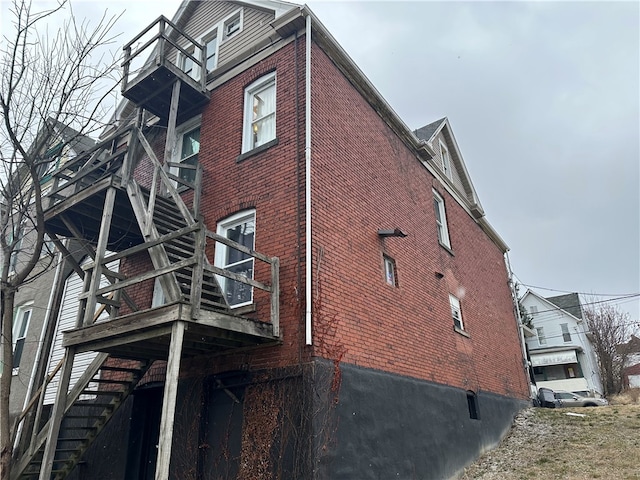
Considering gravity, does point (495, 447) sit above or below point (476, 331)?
below

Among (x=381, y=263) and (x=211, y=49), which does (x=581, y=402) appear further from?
(x=211, y=49)

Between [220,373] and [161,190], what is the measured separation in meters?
4.54

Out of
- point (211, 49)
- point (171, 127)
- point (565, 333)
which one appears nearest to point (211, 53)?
point (211, 49)

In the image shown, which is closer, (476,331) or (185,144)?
(185,144)

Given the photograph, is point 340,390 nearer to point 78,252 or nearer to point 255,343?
point 255,343

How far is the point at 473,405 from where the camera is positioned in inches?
461

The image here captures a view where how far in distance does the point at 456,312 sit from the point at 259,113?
7.54 meters

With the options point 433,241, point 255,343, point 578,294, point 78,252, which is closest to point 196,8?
point 78,252

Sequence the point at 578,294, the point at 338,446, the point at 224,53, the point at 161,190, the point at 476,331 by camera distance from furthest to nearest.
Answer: the point at 578,294, the point at 476,331, the point at 224,53, the point at 161,190, the point at 338,446

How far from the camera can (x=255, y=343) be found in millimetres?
7156

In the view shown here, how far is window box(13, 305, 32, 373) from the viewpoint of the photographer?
44.8ft

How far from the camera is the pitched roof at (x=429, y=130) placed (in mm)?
15680

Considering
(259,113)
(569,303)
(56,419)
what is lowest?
(56,419)

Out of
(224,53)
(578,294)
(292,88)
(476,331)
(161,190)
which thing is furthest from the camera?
(578,294)
